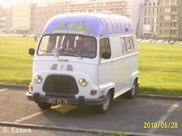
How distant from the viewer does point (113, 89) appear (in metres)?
11.4

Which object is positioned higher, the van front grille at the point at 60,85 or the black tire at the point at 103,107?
the van front grille at the point at 60,85

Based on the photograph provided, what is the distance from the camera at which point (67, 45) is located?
1079 cm

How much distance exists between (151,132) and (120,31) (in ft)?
13.9

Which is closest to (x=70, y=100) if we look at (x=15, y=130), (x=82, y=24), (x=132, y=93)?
(x=15, y=130)

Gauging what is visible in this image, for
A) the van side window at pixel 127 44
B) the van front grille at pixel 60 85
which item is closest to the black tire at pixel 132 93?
the van side window at pixel 127 44

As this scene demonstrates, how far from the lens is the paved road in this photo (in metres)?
9.03

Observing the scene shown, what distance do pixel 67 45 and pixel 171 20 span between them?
463 feet

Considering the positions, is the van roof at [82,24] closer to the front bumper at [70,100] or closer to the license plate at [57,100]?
the front bumper at [70,100]

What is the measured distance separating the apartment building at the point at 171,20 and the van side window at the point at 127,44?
131822mm

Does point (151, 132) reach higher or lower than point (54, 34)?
lower

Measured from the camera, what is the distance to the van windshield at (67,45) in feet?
34.7

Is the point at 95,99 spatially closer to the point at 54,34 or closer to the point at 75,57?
the point at 75,57

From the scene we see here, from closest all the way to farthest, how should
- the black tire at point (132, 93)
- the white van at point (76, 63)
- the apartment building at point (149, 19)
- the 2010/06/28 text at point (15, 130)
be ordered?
the 2010/06/28 text at point (15, 130) < the white van at point (76, 63) < the black tire at point (132, 93) < the apartment building at point (149, 19)

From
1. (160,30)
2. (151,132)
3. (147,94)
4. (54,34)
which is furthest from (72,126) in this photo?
(160,30)
